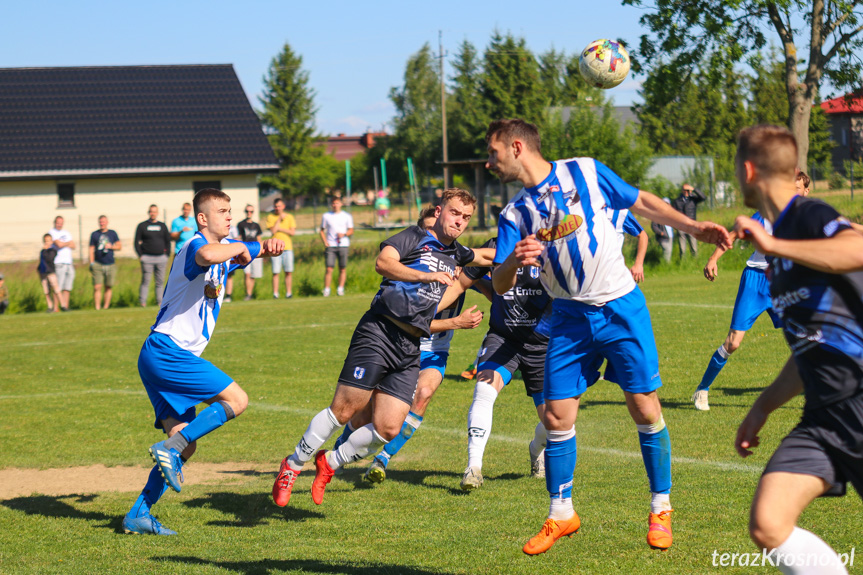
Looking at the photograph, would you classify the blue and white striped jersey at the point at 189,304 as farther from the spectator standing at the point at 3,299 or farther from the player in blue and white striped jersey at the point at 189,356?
the spectator standing at the point at 3,299

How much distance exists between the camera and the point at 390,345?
6.02m

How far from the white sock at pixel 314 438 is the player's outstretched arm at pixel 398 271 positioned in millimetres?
1026

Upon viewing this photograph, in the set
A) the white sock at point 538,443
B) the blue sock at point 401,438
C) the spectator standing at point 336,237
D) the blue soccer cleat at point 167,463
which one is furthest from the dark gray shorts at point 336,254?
the blue soccer cleat at point 167,463

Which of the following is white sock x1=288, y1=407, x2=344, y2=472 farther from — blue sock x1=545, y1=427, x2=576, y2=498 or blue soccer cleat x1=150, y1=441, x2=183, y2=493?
blue sock x1=545, y1=427, x2=576, y2=498

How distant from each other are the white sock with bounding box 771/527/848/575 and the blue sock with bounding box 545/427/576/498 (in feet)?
5.26

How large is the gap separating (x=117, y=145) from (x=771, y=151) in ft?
126

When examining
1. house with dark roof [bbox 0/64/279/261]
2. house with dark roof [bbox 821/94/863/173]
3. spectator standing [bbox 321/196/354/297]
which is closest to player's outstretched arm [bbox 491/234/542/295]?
spectator standing [bbox 321/196/354/297]

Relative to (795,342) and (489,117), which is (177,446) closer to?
(795,342)

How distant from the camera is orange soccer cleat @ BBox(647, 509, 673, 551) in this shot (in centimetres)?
441

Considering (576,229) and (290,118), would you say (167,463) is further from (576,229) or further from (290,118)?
(290,118)

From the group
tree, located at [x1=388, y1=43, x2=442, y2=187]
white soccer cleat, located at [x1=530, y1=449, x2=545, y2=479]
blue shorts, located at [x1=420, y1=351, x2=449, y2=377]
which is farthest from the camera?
tree, located at [x1=388, y1=43, x2=442, y2=187]

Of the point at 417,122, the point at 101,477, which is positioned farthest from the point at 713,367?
the point at 417,122

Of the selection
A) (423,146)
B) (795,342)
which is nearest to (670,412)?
(795,342)

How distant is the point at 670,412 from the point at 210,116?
35224 mm
